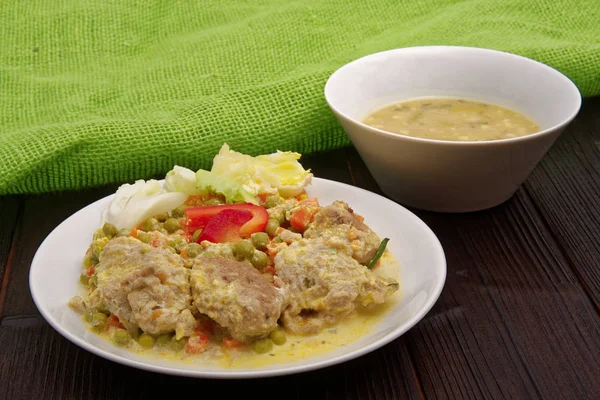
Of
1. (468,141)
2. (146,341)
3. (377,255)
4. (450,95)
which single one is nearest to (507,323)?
(377,255)

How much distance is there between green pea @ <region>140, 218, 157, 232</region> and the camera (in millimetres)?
3104

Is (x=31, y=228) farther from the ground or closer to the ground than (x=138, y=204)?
closer to the ground

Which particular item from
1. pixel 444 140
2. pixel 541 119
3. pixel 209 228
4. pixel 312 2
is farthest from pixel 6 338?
pixel 312 2

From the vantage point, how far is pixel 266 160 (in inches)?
135

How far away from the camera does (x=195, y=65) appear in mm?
4371

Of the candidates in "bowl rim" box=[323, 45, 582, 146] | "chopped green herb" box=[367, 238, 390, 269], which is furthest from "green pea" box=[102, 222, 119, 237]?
"bowl rim" box=[323, 45, 582, 146]

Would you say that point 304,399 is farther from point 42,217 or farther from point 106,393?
point 42,217

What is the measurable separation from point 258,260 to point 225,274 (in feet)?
0.88

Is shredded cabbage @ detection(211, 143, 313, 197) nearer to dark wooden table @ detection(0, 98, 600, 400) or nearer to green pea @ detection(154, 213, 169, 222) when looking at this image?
green pea @ detection(154, 213, 169, 222)

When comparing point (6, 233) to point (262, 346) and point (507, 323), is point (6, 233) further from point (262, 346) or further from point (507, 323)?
point (507, 323)

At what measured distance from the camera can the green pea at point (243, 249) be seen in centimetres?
276

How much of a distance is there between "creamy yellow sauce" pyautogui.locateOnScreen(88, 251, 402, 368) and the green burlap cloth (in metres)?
1.39

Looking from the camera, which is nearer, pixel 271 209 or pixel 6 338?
pixel 6 338

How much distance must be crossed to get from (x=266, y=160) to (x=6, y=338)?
4.30 ft
